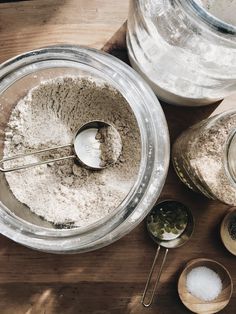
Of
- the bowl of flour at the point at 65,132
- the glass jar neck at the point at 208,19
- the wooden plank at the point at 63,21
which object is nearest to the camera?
the glass jar neck at the point at 208,19

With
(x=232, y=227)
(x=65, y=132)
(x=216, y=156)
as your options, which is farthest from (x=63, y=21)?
(x=232, y=227)

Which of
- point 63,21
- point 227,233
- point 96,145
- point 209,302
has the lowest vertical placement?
point 209,302

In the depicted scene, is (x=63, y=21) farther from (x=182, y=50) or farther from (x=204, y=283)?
(x=204, y=283)

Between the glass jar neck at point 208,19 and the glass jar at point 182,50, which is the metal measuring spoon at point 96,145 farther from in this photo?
the glass jar neck at point 208,19

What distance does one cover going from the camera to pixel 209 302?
3.47 ft

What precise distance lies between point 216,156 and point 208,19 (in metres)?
0.29

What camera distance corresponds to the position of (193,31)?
0.76 meters

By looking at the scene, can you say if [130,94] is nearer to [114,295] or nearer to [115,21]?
[115,21]

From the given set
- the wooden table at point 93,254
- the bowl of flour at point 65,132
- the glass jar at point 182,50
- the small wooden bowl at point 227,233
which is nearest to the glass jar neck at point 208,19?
the glass jar at point 182,50

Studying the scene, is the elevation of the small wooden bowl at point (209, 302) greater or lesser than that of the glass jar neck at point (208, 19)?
lesser

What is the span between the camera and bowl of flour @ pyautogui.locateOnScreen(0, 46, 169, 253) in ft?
2.88

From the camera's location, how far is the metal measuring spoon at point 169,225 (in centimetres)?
103

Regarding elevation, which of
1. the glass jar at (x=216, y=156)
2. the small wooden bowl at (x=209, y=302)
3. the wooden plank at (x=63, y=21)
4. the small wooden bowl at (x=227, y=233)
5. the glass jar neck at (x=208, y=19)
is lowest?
the small wooden bowl at (x=209, y=302)

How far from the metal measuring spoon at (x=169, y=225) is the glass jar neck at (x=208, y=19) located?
1.36 feet
